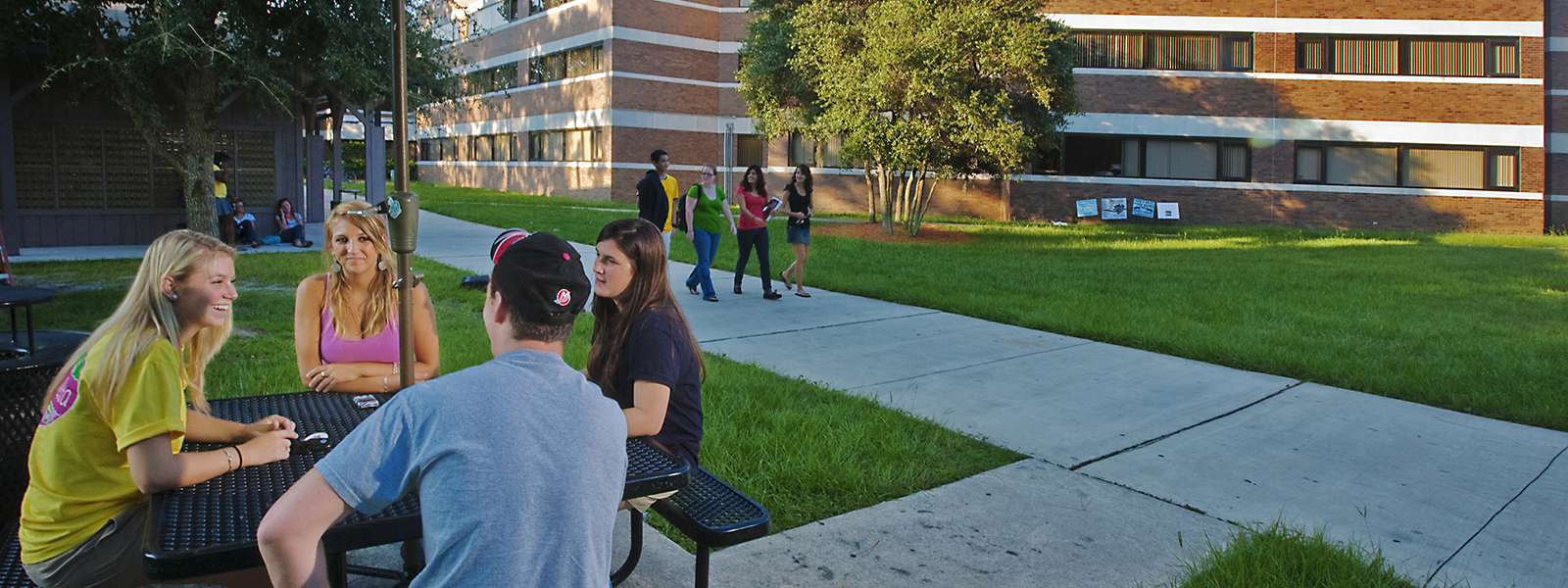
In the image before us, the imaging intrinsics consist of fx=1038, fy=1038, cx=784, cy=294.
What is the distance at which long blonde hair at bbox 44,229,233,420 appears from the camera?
2451 mm

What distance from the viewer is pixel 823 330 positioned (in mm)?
9328

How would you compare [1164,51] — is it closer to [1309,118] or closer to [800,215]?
[1309,118]

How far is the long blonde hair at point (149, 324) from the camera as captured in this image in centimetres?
245

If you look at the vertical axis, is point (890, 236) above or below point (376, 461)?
above

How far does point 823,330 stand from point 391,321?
5527mm

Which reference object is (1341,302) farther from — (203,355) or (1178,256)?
(203,355)

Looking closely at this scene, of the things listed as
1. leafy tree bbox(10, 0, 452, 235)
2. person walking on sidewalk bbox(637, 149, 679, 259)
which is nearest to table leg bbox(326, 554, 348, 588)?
person walking on sidewalk bbox(637, 149, 679, 259)

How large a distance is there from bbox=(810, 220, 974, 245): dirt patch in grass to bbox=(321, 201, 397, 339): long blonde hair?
17548mm

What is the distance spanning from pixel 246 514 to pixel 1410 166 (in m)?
35.9

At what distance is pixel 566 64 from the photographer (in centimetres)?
4034

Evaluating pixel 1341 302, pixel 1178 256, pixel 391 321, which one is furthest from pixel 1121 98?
pixel 391 321

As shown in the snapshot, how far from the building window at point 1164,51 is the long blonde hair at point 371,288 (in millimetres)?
30537

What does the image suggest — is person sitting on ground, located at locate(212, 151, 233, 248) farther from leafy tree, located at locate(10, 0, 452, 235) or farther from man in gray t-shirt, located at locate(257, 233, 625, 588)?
man in gray t-shirt, located at locate(257, 233, 625, 588)

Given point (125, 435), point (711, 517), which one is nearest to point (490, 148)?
point (711, 517)
